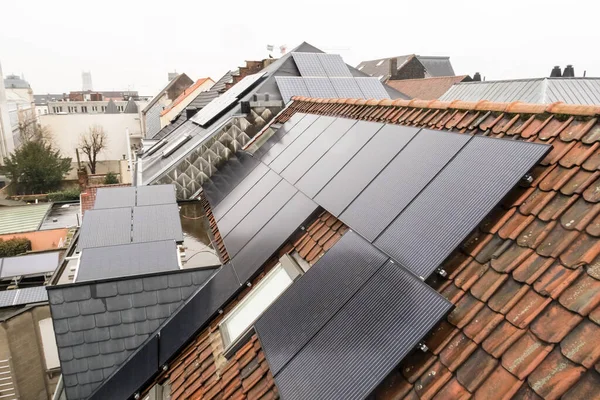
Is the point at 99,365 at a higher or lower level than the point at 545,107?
lower

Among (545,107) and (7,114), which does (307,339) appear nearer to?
(545,107)

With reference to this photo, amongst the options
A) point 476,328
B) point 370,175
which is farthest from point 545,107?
point 476,328

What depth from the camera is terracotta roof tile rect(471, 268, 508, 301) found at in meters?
2.99

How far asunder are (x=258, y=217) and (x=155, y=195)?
8.11 ft

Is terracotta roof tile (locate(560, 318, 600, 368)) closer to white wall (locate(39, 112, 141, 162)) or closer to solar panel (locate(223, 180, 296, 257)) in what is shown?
solar panel (locate(223, 180, 296, 257))

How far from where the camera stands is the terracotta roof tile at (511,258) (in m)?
3.03

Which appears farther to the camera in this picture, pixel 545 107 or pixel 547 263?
pixel 545 107

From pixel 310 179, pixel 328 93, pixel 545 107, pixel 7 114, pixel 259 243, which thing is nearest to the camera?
pixel 545 107

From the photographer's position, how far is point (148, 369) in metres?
4.89

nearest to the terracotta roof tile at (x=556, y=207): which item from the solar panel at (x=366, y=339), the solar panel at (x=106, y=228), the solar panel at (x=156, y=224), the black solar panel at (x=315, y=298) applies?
the solar panel at (x=366, y=339)

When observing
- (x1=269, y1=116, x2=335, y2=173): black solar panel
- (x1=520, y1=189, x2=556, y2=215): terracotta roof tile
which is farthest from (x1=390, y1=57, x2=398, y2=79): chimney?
(x1=520, y1=189, x2=556, y2=215): terracotta roof tile

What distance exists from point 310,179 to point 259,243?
126cm

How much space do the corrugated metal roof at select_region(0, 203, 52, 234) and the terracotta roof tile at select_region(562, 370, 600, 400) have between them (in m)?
23.1

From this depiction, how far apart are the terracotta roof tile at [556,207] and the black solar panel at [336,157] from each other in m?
2.83
